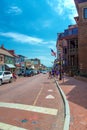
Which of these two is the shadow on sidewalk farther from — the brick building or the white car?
the brick building

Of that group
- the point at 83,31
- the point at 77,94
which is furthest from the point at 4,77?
the point at 77,94

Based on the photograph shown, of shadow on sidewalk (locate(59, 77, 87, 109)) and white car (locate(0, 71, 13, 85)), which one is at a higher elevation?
white car (locate(0, 71, 13, 85))

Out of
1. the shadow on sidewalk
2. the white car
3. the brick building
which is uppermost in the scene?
the brick building

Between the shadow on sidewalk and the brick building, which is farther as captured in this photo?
the brick building

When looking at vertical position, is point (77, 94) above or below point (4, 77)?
below

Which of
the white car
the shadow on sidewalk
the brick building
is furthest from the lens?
the brick building

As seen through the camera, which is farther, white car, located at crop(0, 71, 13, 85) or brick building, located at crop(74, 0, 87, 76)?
brick building, located at crop(74, 0, 87, 76)

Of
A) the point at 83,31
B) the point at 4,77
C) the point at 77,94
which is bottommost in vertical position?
the point at 77,94

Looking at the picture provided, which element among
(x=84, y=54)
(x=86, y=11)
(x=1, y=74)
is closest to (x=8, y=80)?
(x=1, y=74)

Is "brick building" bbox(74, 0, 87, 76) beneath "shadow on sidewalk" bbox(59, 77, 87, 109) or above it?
above

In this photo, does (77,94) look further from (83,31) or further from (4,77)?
(83,31)

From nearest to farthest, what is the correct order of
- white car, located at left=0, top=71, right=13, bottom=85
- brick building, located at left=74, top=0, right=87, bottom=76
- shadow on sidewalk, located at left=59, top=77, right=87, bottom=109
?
shadow on sidewalk, located at left=59, top=77, right=87, bottom=109 < white car, located at left=0, top=71, right=13, bottom=85 < brick building, located at left=74, top=0, right=87, bottom=76

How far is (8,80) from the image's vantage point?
31.5 m

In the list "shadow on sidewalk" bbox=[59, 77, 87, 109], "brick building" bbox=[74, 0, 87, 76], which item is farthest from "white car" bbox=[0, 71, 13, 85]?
"brick building" bbox=[74, 0, 87, 76]
